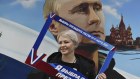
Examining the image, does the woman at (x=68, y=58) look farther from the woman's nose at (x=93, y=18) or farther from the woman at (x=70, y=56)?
the woman's nose at (x=93, y=18)

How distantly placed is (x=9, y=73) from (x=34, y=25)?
0.41m

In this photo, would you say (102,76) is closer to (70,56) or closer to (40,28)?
(70,56)

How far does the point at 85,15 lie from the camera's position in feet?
9.65

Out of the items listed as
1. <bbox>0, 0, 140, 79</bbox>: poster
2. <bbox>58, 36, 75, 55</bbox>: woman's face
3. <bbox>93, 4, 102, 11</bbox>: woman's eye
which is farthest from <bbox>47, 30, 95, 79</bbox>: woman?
<bbox>93, 4, 102, 11</bbox>: woman's eye

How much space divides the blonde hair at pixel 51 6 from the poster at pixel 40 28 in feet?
0.11

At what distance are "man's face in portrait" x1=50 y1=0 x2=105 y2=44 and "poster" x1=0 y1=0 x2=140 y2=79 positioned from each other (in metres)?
0.06

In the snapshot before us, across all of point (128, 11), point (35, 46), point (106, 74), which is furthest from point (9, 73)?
point (128, 11)

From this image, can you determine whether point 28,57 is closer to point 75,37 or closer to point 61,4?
point 75,37

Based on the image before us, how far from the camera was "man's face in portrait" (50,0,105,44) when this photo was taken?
293 cm

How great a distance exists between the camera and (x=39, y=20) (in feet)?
9.47

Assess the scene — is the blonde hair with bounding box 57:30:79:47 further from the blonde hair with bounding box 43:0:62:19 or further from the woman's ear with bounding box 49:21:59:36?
the blonde hair with bounding box 43:0:62:19

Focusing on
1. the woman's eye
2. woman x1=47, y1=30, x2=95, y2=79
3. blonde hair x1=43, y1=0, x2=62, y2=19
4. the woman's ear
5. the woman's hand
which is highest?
the woman's eye

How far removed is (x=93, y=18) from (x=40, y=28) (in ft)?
1.40

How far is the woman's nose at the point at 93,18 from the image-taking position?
9.65ft
